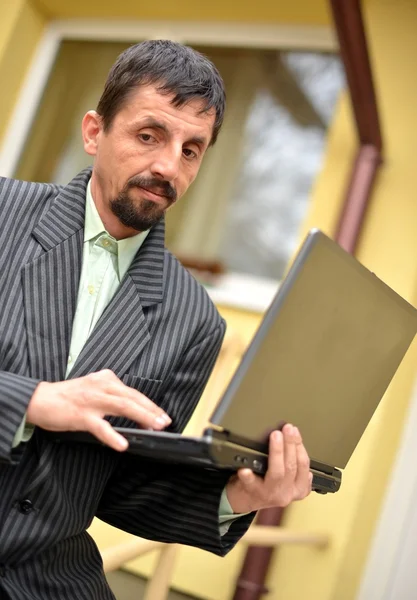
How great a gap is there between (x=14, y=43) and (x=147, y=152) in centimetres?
260

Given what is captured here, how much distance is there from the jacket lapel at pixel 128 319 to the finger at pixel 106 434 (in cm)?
19

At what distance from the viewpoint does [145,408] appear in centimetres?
101

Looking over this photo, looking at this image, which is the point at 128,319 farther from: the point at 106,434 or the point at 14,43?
the point at 14,43

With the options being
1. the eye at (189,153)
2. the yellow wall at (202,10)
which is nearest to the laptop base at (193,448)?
the eye at (189,153)

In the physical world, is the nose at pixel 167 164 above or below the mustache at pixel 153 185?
above

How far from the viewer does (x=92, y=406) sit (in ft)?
3.27

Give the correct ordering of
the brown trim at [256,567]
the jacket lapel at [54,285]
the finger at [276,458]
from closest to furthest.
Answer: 1. the finger at [276,458]
2. the jacket lapel at [54,285]
3. the brown trim at [256,567]

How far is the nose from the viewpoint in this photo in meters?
1.19

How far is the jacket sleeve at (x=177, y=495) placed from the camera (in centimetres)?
124

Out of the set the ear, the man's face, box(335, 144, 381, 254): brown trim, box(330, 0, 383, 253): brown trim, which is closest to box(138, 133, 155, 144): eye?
the man's face

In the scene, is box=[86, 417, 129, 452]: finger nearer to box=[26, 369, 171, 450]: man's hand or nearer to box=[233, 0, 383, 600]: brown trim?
box=[26, 369, 171, 450]: man's hand

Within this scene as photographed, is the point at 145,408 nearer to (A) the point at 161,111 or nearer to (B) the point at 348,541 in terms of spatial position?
(A) the point at 161,111

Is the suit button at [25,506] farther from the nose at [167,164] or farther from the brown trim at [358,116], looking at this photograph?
the brown trim at [358,116]

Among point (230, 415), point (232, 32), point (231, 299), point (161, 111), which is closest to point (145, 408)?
point (230, 415)
